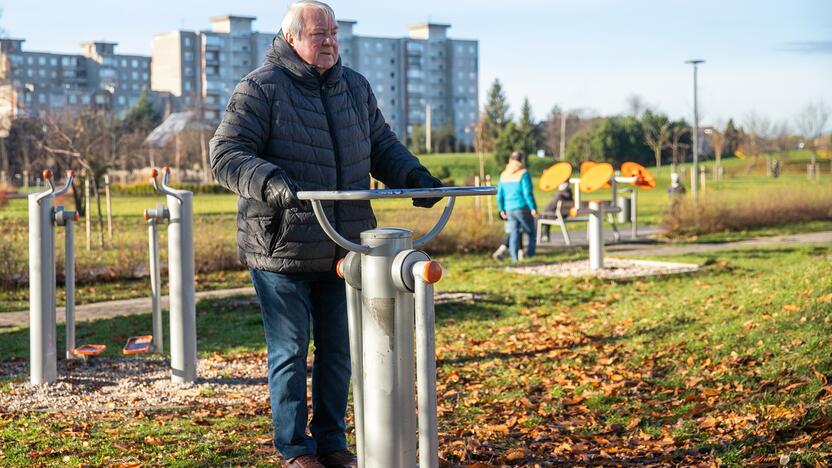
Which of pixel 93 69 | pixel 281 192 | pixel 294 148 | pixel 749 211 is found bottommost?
pixel 749 211

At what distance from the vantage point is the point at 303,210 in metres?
3.86

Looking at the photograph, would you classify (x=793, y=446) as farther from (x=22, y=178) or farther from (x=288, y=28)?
(x=22, y=178)

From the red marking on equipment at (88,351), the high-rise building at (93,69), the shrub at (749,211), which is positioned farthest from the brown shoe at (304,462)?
the high-rise building at (93,69)

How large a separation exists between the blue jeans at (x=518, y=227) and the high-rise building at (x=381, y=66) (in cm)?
9086

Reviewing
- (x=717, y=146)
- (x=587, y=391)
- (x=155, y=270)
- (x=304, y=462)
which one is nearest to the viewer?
(x=304, y=462)

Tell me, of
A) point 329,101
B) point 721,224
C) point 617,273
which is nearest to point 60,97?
point 721,224

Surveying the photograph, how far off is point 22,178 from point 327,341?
61933 millimetres

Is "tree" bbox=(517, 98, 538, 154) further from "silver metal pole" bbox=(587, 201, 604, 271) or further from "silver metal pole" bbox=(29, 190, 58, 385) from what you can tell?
"silver metal pole" bbox=(29, 190, 58, 385)

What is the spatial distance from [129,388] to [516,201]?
354 inches

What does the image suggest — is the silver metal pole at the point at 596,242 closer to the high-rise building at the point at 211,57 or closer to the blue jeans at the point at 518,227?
the blue jeans at the point at 518,227

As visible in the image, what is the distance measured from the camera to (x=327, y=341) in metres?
4.09

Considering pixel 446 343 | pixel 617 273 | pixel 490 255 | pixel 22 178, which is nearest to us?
pixel 446 343

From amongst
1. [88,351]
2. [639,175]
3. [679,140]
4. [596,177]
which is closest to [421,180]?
[88,351]

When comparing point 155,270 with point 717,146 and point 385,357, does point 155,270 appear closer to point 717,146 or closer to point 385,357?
point 385,357
